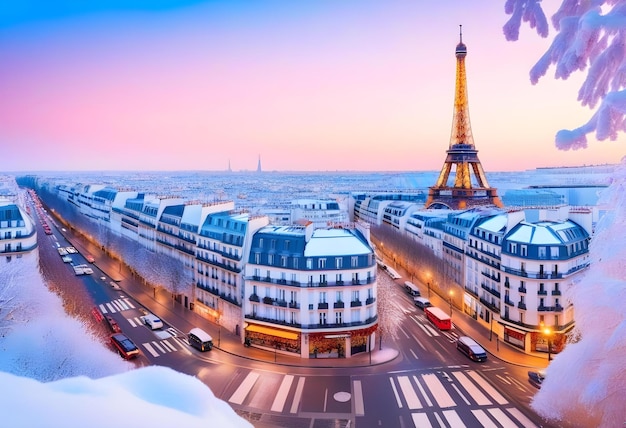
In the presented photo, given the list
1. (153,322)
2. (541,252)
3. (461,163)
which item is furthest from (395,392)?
(461,163)

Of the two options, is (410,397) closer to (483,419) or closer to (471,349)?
(483,419)

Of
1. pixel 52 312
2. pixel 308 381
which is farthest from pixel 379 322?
pixel 52 312

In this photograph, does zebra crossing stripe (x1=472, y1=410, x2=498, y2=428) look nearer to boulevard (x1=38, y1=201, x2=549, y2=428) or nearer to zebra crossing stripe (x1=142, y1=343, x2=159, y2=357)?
boulevard (x1=38, y1=201, x2=549, y2=428)

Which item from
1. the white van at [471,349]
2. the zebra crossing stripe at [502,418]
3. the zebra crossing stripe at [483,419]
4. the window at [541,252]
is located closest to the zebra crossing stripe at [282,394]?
the zebra crossing stripe at [483,419]

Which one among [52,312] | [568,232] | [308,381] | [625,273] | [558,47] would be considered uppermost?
[558,47]

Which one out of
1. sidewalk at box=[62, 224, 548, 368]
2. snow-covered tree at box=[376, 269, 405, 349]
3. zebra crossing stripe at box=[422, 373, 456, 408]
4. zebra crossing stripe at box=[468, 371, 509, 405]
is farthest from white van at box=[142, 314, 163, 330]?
zebra crossing stripe at box=[468, 371, 509, 405]

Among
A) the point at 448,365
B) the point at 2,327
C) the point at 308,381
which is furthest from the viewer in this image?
the point at 448,365

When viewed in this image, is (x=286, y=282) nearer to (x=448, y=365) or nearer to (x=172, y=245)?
(x=448, y=365)
